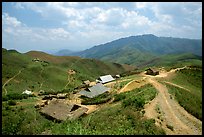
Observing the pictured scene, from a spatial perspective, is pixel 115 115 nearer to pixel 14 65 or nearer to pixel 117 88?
pixel 117 88

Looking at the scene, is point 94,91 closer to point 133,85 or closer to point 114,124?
point 133,85

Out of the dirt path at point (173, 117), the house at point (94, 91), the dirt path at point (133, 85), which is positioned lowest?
the dirt path at point (173, 117)

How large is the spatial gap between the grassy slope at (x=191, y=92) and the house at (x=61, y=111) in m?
12.9

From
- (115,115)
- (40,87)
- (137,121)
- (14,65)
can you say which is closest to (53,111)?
(115,115)

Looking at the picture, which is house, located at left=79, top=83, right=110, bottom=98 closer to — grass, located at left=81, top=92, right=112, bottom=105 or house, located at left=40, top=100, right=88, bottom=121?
grass, located at left=81, top=92, right=112, bottom=105

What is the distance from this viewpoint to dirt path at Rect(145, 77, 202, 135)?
25109 millimetres

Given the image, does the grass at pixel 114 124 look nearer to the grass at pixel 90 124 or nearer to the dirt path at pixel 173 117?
the grass at pixel 90 124

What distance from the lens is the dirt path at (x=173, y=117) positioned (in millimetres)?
25109

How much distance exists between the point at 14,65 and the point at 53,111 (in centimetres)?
5347

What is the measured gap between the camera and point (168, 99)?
32.0 metres

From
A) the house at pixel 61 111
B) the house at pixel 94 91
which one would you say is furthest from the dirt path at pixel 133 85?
the house at pixel 61 111

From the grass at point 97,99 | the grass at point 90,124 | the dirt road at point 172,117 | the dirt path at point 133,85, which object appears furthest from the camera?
the dirt path at point 133,85

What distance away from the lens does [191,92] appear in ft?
130

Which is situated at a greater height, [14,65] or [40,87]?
[14,65]
